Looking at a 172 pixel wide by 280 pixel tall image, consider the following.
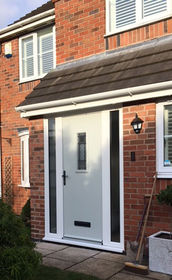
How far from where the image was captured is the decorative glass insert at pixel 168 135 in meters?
4.84

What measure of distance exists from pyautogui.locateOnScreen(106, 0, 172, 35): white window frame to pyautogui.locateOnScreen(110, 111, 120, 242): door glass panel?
169cm

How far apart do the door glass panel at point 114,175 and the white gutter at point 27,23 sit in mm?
3953

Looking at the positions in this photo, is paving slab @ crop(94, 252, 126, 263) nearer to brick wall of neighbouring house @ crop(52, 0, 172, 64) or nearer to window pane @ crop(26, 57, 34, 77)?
brick wall of neighbouring house @ crop(52, 0, 172, 64)

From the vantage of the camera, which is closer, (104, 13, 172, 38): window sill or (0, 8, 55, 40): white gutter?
(104, 13, 172, 38): window sill

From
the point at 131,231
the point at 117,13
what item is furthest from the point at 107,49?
the point at 131,231

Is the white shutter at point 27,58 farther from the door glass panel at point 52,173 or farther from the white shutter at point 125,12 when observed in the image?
the white shutter at point 125,12

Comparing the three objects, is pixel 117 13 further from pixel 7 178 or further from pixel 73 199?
pixel 7 178

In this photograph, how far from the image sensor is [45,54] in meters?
8.67

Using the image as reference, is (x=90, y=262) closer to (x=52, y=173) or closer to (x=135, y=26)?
(x=52, y=173)

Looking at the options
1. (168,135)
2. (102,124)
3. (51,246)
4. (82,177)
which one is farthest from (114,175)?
(51,246)

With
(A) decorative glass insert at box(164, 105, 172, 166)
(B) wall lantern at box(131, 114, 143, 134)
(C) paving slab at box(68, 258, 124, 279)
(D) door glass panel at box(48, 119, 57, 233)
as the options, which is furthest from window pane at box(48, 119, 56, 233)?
(A) decorative glass insert at box(164, 105, 172, 166)

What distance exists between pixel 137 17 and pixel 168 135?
2.37 meters

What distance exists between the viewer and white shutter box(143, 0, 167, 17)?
17.5 ft

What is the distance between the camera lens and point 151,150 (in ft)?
16.2
